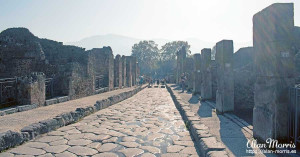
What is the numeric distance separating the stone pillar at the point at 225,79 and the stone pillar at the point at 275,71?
314cm

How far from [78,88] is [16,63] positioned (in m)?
4.71

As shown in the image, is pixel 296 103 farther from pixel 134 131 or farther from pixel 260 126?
pixel 134 131

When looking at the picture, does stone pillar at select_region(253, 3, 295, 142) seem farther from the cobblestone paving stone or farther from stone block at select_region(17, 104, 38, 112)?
stone block at select_region(17, 104, 38, 112)

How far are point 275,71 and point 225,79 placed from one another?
12.2 ft

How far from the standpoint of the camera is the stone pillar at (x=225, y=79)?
762 cm

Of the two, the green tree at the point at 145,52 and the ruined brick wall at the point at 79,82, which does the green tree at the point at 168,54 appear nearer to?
the green tree at the point at 145,52

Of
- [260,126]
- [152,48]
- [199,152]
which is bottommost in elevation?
[199,152]

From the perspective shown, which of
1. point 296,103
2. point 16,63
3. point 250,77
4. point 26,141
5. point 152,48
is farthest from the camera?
point 152,48

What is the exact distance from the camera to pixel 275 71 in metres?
4.14

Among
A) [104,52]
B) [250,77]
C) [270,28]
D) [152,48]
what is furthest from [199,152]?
[152,48]

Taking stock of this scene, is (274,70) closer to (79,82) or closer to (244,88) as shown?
(244,88)

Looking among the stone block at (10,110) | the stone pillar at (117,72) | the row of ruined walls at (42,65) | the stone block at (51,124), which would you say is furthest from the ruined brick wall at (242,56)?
the stone pillar at (117,72)

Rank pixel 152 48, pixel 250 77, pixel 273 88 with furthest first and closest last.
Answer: pixel 152 48 < pixel 250 77 < pixel 273 88

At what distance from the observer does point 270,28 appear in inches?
169
